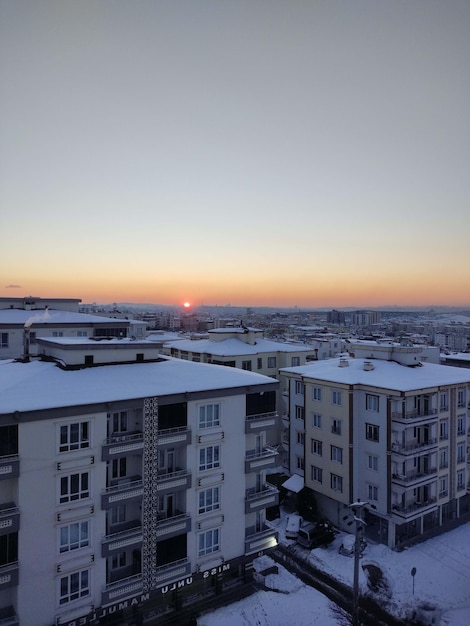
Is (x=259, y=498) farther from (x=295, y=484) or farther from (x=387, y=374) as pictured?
(x=387, y=374)

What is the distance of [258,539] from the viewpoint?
31.1 meters

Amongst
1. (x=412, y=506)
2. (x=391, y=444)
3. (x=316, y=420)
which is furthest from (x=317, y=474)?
(x=412, y=506)

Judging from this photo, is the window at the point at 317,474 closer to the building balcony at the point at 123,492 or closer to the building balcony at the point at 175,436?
the building balcony at the point at 175,436

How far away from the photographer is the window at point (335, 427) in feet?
137

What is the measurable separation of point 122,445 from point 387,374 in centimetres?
Answer: 2827

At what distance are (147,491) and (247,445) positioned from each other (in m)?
8.45

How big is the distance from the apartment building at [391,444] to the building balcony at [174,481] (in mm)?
19536

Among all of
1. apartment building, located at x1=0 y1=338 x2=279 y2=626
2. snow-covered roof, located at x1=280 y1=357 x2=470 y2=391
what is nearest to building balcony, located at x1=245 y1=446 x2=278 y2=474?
apartment building, located at x1=0 y1=338 x2=279 y2=626

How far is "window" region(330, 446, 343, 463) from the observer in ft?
136

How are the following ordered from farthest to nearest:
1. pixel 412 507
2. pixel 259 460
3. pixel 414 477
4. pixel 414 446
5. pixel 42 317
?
pixel 42 317 < pixel 414 446 < pixel 414 477 < pixel 412 507 < pixel 259 460

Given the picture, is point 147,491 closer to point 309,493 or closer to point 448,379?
point 309,493

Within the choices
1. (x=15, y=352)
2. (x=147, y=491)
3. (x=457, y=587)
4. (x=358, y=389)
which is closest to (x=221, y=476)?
(x=147, y=491)

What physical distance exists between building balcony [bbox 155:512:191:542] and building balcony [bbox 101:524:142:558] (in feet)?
4.42

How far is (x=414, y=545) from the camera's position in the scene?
126ft
